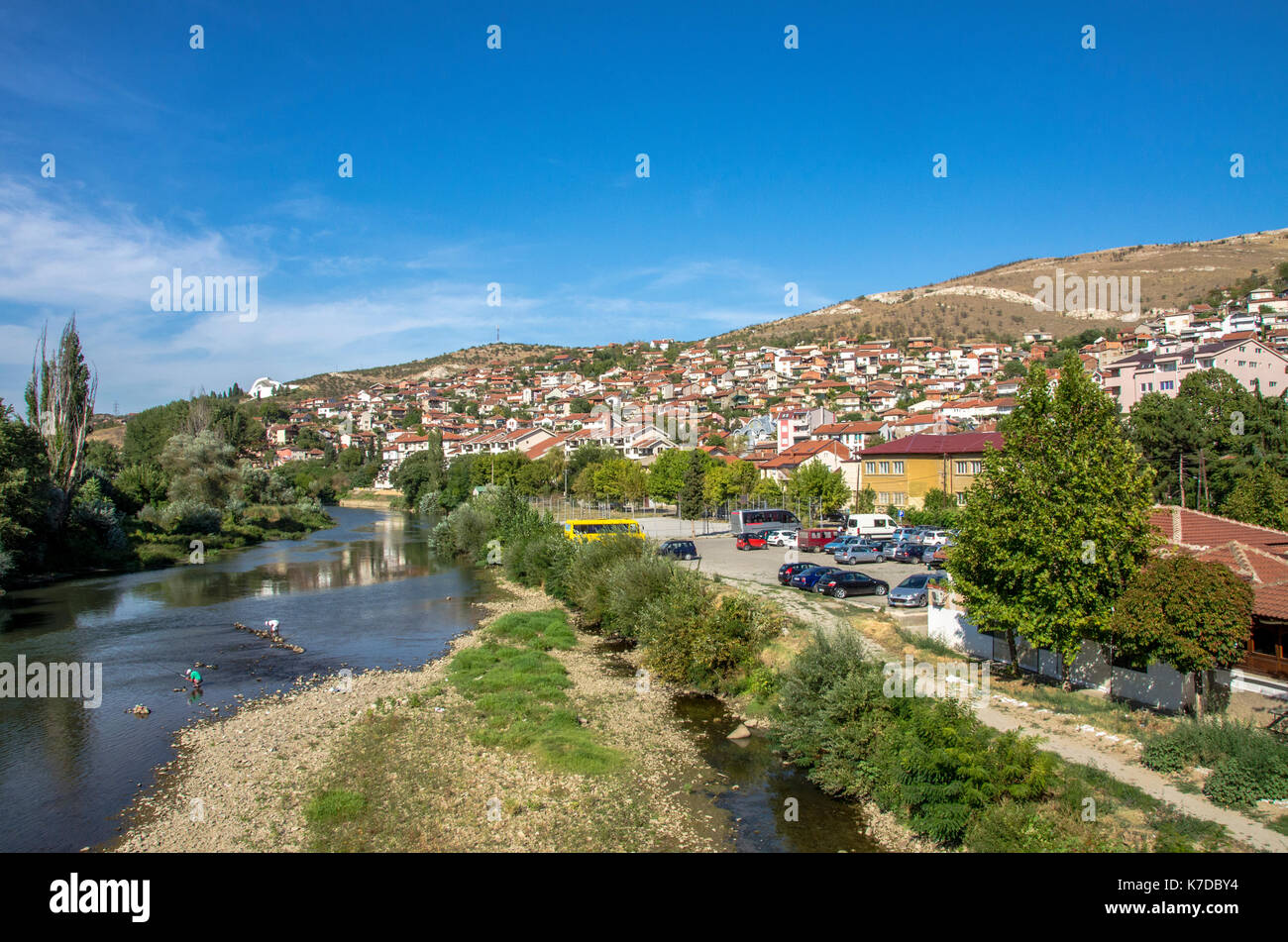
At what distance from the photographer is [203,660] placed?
76.4 feet

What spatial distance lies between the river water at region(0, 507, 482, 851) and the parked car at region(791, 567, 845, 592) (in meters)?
12.6

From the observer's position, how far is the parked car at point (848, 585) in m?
25.6

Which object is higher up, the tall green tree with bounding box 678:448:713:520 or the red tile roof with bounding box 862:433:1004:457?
the red tile roof with bounding box 862:433:1004:457

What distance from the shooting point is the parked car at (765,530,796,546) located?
Answer: 39094 millimetres

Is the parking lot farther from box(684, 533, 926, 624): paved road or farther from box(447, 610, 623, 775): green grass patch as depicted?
box(447, 610, 623, 775): green grass patch

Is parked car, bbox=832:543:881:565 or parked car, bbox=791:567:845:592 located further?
parked car, bbox=832:543:881:565

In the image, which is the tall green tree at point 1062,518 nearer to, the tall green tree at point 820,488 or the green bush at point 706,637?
the green bush at point 706,637

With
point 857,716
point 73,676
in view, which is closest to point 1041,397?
point 857,716

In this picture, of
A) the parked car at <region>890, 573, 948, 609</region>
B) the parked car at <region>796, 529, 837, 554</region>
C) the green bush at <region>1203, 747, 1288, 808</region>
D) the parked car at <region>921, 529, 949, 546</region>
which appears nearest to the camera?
the green bush at <region>1203, 747, 1288, 808</region>

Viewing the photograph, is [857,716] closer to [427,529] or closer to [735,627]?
[735,627]

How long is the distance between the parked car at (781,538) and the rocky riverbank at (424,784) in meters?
20.8

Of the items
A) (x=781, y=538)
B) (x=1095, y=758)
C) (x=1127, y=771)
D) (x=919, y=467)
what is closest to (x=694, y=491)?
(x=781, y=538)

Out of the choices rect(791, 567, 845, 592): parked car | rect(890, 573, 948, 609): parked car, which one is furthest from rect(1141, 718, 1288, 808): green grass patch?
rect(791, 567, 845, 592): parked car
